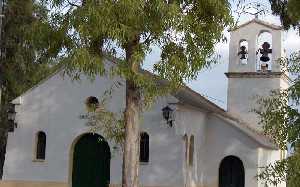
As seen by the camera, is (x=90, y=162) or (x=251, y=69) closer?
(x=90, y=162)

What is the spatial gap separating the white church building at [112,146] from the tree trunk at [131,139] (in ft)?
26.6

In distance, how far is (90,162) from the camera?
81.6 ft

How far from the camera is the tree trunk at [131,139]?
48.0 ft

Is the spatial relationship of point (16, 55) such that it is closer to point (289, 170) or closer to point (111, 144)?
point (111, 144)

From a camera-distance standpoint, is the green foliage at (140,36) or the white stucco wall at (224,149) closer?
the green foliage at (140,36)

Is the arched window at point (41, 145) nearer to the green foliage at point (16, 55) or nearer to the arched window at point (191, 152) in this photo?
the arched window at point (191, 152)

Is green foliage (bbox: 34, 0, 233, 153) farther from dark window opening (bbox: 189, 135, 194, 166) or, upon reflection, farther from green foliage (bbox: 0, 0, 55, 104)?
green foliage (bbox: 0, 0, 55, 104)

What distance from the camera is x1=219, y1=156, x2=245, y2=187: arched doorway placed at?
2589cm

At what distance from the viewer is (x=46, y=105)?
2530cm

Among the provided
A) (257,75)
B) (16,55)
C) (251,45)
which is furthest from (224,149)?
(16,55)

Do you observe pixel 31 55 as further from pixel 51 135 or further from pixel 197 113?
pixel 197 113

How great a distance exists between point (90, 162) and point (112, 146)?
4.53 ft

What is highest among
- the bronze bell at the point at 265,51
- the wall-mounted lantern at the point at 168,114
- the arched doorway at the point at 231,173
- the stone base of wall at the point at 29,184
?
the bronze bell at the point at 265,51

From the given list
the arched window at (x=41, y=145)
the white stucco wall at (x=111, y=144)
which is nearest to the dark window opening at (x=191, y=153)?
the white stucco wall at (x=111, y=144)
